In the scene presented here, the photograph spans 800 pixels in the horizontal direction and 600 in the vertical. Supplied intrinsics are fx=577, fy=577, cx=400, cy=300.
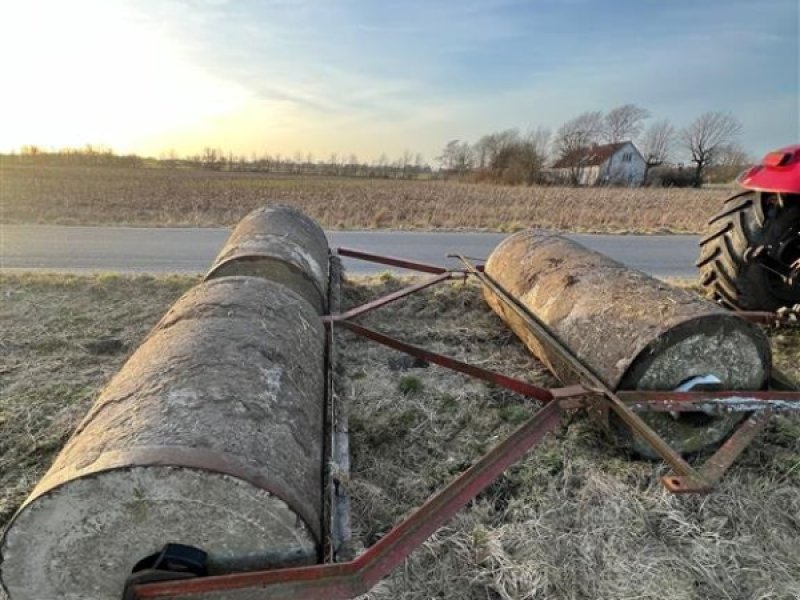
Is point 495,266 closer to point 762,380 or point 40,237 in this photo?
point 762,380

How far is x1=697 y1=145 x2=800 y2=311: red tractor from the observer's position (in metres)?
4.11

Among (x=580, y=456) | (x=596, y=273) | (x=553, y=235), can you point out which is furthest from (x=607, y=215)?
(x=580, y=456)

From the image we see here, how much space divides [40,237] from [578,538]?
32.4 ft

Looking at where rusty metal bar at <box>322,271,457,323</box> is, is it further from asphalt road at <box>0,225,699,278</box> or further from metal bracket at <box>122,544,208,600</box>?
asphalt road at <box>0,225,699,278</box>

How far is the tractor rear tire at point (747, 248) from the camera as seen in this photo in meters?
4.16

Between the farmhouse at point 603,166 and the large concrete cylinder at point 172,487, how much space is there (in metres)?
45.6

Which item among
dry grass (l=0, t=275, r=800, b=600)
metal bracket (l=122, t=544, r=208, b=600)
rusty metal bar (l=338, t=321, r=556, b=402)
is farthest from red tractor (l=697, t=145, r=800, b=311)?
metal bracket (l=122, t=544, r=208, b=600)

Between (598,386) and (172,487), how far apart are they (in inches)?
77.2

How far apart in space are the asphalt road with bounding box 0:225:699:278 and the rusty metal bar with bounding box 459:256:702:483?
3611mm

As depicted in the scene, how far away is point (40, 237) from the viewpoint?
944 centimetres

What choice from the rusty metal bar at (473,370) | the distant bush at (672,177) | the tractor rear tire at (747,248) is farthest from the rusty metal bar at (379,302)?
the distant bush at (672,177)

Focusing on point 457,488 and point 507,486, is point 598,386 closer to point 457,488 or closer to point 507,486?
point 507,486

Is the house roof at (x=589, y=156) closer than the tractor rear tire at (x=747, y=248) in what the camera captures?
No

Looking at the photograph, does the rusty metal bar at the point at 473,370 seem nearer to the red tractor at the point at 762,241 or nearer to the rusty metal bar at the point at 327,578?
Result: the rusty metal bar at the point at 327,578
